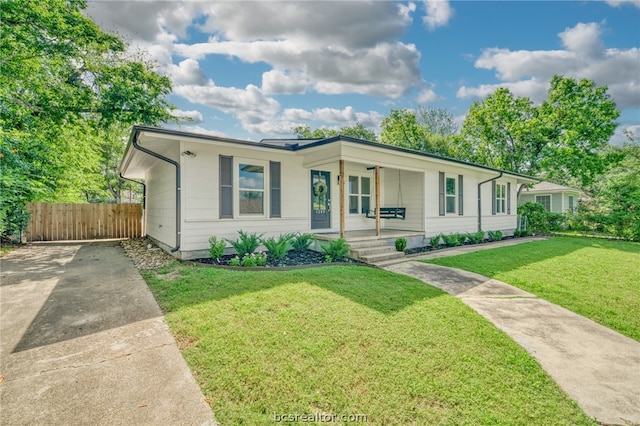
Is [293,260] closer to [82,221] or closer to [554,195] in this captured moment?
[82,221]

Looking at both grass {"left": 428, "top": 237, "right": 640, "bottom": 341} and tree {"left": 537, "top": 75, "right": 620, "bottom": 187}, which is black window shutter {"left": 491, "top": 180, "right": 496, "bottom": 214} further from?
tree {"left": 537, "top": 75, "right": 620, "bottom": 187}

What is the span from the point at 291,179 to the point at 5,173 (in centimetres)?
662

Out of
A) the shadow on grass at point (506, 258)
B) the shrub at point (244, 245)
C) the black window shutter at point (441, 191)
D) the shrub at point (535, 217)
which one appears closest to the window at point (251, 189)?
the shrub at point (244, 245)

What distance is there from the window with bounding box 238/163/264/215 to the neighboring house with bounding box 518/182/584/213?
22.2 meters

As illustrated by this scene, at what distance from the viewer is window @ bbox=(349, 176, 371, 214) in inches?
392

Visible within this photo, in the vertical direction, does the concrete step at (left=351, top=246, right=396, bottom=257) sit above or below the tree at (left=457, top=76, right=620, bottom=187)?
below

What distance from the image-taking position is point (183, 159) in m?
6.43

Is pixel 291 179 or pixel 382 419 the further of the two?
pixel 291 179

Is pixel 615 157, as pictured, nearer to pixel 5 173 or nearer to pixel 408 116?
pixel 408 116

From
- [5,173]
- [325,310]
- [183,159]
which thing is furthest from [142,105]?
[325,310]

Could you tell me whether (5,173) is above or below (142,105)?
below

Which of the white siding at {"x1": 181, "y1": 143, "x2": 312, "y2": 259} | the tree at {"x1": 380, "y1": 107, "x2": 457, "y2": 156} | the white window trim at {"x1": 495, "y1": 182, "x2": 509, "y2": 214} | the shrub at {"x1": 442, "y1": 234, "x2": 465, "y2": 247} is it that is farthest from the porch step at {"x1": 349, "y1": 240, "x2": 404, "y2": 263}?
the tree at {"x1": 380, "y1": 107, "x2": 457, "y2": 156}

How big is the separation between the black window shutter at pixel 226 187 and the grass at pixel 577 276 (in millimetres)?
5195

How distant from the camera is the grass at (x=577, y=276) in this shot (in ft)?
13.5
